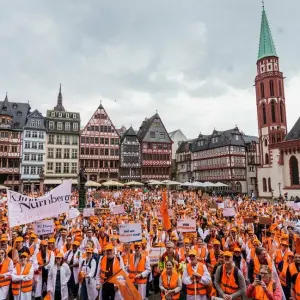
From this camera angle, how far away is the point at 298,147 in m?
Result: 43.5

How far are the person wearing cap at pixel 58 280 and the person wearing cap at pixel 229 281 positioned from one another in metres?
3.48

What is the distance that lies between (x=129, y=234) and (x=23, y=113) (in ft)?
167

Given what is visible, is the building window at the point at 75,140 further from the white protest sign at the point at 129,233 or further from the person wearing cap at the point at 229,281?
the person wearing cap at the point at 229,281

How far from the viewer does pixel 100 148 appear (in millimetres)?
56625

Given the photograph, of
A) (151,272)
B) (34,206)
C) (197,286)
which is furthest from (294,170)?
(197,286)

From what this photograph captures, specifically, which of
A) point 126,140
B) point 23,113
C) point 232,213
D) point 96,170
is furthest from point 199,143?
point 232,213

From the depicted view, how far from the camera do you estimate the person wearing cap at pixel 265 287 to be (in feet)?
15.9

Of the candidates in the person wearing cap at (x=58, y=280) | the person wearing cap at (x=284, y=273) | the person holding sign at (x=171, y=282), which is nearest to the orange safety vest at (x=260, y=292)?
the person holding sign at (x=171, y=282)

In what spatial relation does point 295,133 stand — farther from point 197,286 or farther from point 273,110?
point 197,286

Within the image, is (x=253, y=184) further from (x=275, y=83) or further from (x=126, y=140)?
(x=126, y=140)

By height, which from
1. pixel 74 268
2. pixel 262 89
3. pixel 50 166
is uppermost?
pixel 262 89

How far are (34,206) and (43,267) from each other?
9.11 feet

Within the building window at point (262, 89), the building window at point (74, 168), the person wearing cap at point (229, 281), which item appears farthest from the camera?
the building window at point (262, 89)

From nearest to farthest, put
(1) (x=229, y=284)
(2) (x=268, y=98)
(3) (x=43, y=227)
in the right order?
(1) (x=229, y=284)
(3) (x=43, y=227)
(2) (x=268, y=98)
